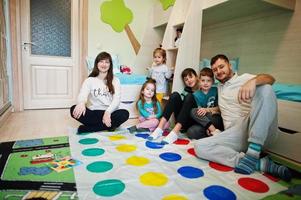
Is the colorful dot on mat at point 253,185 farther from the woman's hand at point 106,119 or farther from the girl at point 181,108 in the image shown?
the woman's hand at point 106,119

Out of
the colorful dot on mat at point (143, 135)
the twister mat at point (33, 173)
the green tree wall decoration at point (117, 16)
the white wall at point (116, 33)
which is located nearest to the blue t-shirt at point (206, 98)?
the colorful dot on mat at point (143, 135)

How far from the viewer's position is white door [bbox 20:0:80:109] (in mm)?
2498

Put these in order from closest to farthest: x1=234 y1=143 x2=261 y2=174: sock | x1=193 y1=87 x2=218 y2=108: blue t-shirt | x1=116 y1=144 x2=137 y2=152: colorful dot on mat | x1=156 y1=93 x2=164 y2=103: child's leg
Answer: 1. x1=234 y1=143 x2=261 y2=174: sock
2. x1=116 y1=144 x2=137 y2=152: colorful dot on mat
3. x1=193 y1=87 x2=218 y2=108: blue t-shirt
4. x1=156 y1=93 x2=164 y2=103: child's leg

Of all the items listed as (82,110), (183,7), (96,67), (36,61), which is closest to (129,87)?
(96,67)

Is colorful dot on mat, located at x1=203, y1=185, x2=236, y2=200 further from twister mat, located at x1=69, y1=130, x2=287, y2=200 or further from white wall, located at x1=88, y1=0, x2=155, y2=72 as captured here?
white wall, located at x1=88, y1=0, x2=155, y2=72

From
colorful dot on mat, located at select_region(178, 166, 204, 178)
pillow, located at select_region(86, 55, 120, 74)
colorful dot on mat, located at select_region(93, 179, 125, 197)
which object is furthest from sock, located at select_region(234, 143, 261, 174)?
pillow, located at select_region(86, 55, 120, 74)

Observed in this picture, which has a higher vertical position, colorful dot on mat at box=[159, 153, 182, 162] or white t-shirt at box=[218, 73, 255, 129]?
white t-shirt at box=[218, 73, 255, 129]

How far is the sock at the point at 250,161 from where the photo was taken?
992mm

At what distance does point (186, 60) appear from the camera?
187cm

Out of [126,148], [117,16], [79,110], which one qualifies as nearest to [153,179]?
[126,148]

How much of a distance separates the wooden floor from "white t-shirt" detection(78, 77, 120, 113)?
0.31m

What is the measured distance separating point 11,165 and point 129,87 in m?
1.37

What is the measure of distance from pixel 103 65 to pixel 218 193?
4.11ft

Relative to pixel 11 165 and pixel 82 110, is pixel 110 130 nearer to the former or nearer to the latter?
pixel 82 110
